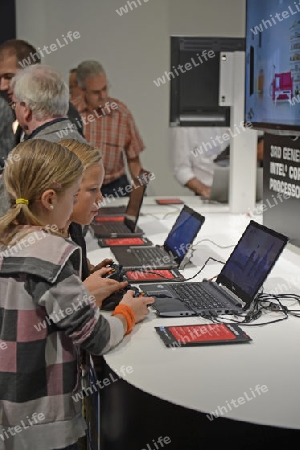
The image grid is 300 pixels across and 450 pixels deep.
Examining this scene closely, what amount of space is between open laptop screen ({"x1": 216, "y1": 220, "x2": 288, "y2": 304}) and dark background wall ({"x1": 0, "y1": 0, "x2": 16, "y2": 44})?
3.84 m

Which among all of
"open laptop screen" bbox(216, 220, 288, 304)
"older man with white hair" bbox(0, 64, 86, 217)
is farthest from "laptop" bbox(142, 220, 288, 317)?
"older man with white hair" bbox(0, 64, 86, 217)

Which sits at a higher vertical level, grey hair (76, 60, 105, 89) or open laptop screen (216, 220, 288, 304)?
grey hair (76, 60, 105, 89)

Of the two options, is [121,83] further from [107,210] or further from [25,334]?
[25,334]

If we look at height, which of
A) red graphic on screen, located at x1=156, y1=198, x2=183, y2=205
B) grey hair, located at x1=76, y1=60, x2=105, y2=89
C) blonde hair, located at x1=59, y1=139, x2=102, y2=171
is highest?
grey hair, located at x1=76, y1=60, x2=105, y2=89

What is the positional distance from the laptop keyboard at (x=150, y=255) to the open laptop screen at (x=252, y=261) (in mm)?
381

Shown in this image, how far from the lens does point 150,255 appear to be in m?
2.52

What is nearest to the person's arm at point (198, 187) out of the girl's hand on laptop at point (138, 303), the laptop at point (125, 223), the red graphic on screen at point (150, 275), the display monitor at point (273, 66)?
the laptop at point (125, 223)

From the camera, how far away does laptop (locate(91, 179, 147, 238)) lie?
2939 millimetres

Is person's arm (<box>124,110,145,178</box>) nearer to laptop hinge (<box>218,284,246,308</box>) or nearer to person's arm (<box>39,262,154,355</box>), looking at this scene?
laptop hinge (<box>218,284,246,308</box>)

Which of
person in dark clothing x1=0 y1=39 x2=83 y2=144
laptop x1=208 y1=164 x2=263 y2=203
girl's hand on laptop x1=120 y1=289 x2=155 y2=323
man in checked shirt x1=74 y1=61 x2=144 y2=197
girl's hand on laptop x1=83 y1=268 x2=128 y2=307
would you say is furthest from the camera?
man in checked shirt x1=74 y1=61 x2=144 y2=197

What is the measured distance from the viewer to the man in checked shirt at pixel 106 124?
433 cm

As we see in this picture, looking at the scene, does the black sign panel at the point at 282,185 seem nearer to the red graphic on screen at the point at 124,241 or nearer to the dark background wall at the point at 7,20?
the red graphic on screen at the point at 124,241

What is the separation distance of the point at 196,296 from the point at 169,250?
0.61 metres

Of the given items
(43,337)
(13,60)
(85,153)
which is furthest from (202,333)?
(13,60)
